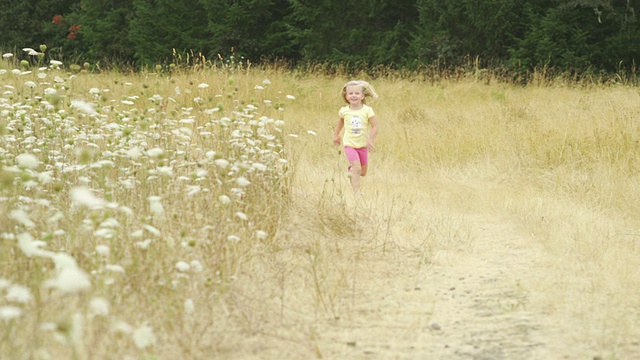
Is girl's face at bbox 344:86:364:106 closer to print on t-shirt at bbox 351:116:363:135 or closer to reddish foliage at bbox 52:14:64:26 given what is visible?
print on t-shirt at bbox 351:116:363:135

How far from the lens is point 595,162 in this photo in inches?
333

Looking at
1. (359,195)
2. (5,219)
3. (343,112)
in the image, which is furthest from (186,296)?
(343,112)

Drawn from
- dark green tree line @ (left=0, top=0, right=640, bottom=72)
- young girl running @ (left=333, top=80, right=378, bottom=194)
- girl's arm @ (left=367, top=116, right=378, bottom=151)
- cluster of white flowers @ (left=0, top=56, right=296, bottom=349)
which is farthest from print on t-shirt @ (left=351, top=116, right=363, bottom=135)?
dark green tree line @ (left=0, top=0, right=640, bottom=72)

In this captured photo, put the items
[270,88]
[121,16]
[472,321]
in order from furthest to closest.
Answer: [121,16]
[270,88]
[472,321]

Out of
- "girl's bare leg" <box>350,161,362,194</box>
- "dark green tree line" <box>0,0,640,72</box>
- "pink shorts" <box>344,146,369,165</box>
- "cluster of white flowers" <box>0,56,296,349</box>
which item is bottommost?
"dark green tree line" <box>0,0,640,72</box>

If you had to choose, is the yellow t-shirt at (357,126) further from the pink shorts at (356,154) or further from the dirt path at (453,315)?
the dirt path at (453,315)

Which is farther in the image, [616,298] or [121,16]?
[121,16]

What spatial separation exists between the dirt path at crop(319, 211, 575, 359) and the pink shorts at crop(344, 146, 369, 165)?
216 centimetres

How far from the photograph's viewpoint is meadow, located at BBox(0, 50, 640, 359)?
135 inches

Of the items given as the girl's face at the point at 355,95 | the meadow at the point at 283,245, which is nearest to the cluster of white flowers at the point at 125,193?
the meadow at the point at 283,245

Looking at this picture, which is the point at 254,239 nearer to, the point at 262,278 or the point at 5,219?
the point at 262,278

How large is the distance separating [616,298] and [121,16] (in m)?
30.2

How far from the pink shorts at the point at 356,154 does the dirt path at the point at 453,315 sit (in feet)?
7.08

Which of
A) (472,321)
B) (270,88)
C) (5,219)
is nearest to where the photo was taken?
(5,219)
